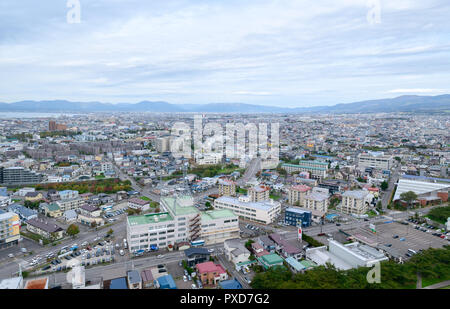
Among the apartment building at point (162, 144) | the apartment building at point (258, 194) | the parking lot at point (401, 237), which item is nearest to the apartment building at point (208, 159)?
the apartment building at point (162, 144)

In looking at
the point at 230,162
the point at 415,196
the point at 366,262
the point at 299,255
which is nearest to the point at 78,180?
the point at 230,162

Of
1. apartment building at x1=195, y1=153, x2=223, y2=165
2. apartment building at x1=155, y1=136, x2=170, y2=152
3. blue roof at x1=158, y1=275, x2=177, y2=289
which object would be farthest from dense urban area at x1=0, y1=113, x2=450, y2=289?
apartment building at x1=155, y1=136, x2=170, y2=152

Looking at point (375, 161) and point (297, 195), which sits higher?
point (375, 161)

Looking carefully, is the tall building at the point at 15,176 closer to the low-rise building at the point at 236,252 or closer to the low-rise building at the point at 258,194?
the low-rise building at the point at 258,194

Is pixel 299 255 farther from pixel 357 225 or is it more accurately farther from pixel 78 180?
pixel 78 180

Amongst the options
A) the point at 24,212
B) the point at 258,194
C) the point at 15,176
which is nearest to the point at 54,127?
the point at 15,176

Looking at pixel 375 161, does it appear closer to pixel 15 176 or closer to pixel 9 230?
pixel 9 230
